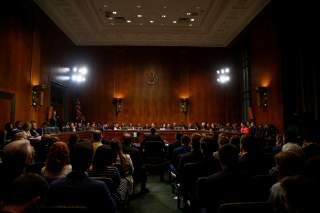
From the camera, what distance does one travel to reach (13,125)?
7688 millimetres

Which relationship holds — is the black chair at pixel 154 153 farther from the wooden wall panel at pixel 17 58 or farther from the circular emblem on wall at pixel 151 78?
the circular emblem on wall at pixel 151 78

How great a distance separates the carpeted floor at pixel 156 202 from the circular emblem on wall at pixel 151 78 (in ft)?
28.6

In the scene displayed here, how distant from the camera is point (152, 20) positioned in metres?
Result: 10.9

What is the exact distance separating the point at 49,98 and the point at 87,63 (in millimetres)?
3930

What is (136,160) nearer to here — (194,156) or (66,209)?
(194,156)

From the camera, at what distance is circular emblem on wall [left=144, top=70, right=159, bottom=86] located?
45.9 ft

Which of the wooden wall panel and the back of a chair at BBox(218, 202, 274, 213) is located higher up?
the wooden wall panel

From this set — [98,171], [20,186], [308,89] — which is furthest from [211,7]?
[20,186]

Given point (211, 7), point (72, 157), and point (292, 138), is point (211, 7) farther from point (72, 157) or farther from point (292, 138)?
point (72, 157)

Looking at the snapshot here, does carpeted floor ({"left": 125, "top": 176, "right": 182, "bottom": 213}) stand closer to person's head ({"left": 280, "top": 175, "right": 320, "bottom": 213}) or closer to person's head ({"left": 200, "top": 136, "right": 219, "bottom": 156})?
person's head ({"left": 200, "top": 136, "right": 219, "bottom": 156})

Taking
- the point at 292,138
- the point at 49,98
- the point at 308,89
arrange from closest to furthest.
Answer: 1. the point at 292,138
2. the point at 308,89
3. the point at 49,98

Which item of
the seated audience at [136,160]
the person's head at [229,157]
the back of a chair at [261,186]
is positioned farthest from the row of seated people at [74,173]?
the seated audience at [136,160]

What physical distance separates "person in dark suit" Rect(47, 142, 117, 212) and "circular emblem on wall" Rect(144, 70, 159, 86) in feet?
39.2

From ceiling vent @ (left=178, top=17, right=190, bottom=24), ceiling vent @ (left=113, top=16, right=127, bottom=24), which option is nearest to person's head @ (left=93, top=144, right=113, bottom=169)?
ceiling vent @ (left=113, top=16, right=127, bottom=24)
